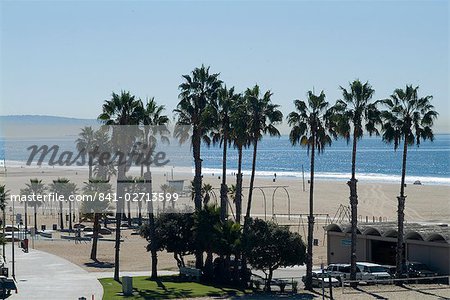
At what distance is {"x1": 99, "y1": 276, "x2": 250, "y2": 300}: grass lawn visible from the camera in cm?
3581

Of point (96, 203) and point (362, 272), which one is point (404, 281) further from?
point (96, 203)

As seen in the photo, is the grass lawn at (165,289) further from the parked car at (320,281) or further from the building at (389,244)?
the building at (389,244)

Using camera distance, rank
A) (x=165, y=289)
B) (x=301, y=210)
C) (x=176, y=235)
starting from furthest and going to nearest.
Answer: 1. (x=301, y=210)
2. (x=176, y=235)
3. (x=165, y=289)

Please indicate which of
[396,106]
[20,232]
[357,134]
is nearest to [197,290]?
[357,134]

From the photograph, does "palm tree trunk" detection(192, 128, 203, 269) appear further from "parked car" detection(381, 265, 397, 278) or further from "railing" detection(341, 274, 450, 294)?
"parked car" detection(381, 265, 397, 278)

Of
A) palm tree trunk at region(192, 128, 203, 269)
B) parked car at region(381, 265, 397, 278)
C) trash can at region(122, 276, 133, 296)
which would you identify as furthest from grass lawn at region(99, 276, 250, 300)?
parked car at region(381, 265, 397, 278)

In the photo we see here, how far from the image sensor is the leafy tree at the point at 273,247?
120ft

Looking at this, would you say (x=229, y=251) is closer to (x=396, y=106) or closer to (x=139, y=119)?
(x=139, y=119)

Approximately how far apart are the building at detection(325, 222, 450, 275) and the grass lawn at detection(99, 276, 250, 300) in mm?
10788

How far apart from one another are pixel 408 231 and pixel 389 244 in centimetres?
301

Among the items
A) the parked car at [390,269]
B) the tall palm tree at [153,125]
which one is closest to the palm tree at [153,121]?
the tall palm tree at [153,125]

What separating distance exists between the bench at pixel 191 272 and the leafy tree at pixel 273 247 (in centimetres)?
474

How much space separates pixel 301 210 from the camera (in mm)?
90812

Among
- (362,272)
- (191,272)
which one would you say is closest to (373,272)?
(362,272)
